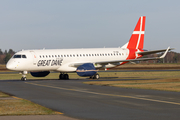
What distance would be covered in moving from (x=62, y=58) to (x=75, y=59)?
6.95 feet

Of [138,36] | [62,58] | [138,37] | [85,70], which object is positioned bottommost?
[85,70]

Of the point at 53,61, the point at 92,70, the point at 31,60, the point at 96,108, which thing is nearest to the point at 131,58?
the point at 92,70

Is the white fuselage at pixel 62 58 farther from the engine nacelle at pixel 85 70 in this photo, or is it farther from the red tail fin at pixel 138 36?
the red tail fin at pixel 138 36

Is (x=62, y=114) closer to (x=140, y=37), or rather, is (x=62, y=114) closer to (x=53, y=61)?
(x=53, y=61)

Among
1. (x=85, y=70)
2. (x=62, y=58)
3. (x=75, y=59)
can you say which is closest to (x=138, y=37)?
(x=75, y=59)

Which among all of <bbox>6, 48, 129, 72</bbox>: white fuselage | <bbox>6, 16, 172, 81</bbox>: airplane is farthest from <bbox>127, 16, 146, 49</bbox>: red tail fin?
<bbox>6, 48, 129, 72</bbox>: white fuselage

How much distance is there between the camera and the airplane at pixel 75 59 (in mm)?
43594

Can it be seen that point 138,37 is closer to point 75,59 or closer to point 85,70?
point 75,59

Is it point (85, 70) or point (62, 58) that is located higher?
point (62, 58)

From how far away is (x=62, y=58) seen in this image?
46.1 m

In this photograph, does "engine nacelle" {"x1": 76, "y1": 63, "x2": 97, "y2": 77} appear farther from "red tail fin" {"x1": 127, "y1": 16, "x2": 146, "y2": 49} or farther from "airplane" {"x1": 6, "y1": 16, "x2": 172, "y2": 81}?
"red tail fin" {"x1": 127, "y1": 16, "x2": 146, "y2": 49}

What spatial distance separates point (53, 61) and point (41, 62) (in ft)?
5.77

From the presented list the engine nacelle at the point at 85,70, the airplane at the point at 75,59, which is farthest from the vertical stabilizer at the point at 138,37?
the engine nacelle at the point at 85,70

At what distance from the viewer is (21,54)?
43906mm
